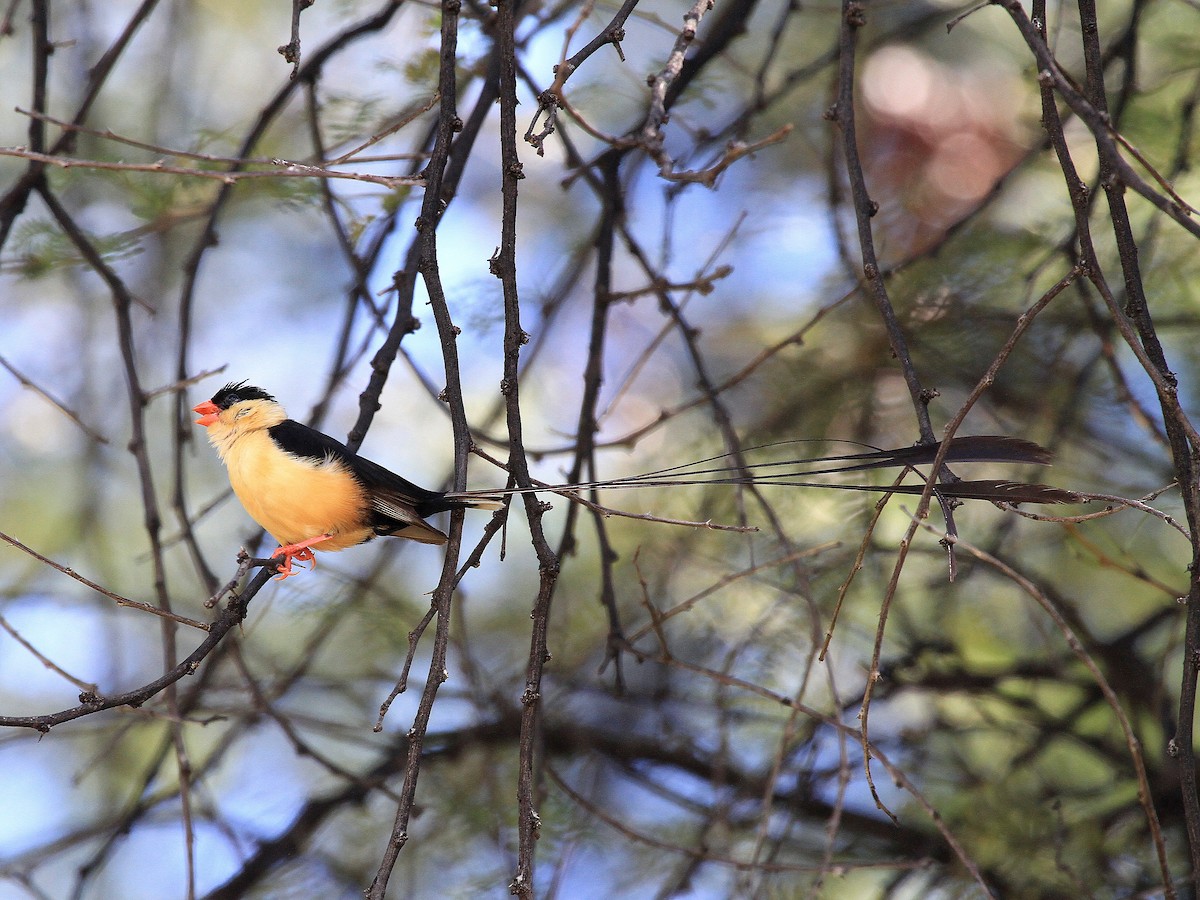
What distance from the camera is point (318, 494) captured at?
1.81 m

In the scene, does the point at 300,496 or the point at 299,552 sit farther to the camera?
the point at 299,552

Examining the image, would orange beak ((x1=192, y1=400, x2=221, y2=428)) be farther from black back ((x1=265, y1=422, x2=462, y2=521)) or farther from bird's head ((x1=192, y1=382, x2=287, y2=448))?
black back ((x1=265, y1=422, x2=462, y2=521))

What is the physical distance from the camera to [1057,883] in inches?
90.1

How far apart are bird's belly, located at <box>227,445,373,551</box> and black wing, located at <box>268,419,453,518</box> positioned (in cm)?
1

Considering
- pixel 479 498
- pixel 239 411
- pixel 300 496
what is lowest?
pixel 479 498

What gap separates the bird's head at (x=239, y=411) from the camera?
6.86 ft

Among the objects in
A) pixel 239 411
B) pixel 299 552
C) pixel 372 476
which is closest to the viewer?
pixel 372 476

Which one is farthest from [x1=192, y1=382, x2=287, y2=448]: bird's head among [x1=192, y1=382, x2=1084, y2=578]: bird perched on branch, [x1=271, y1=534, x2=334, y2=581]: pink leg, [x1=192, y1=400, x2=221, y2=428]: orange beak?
[x1=271, y1=534, x2=334, y2=581]: pink leg

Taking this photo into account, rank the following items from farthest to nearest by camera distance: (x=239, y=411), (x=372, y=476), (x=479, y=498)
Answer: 1. (x=239, y=411)
2. (x=372, y=476)
3. (x=479, y=498)

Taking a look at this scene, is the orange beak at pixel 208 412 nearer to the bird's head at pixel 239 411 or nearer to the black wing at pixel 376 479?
the bird's head at pixel 239 411

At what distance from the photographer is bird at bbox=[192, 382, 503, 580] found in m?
1.81

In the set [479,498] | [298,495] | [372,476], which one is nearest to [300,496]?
[298,495]

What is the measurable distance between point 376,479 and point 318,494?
0.09 m

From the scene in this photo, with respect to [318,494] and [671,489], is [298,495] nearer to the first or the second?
[318,494]
